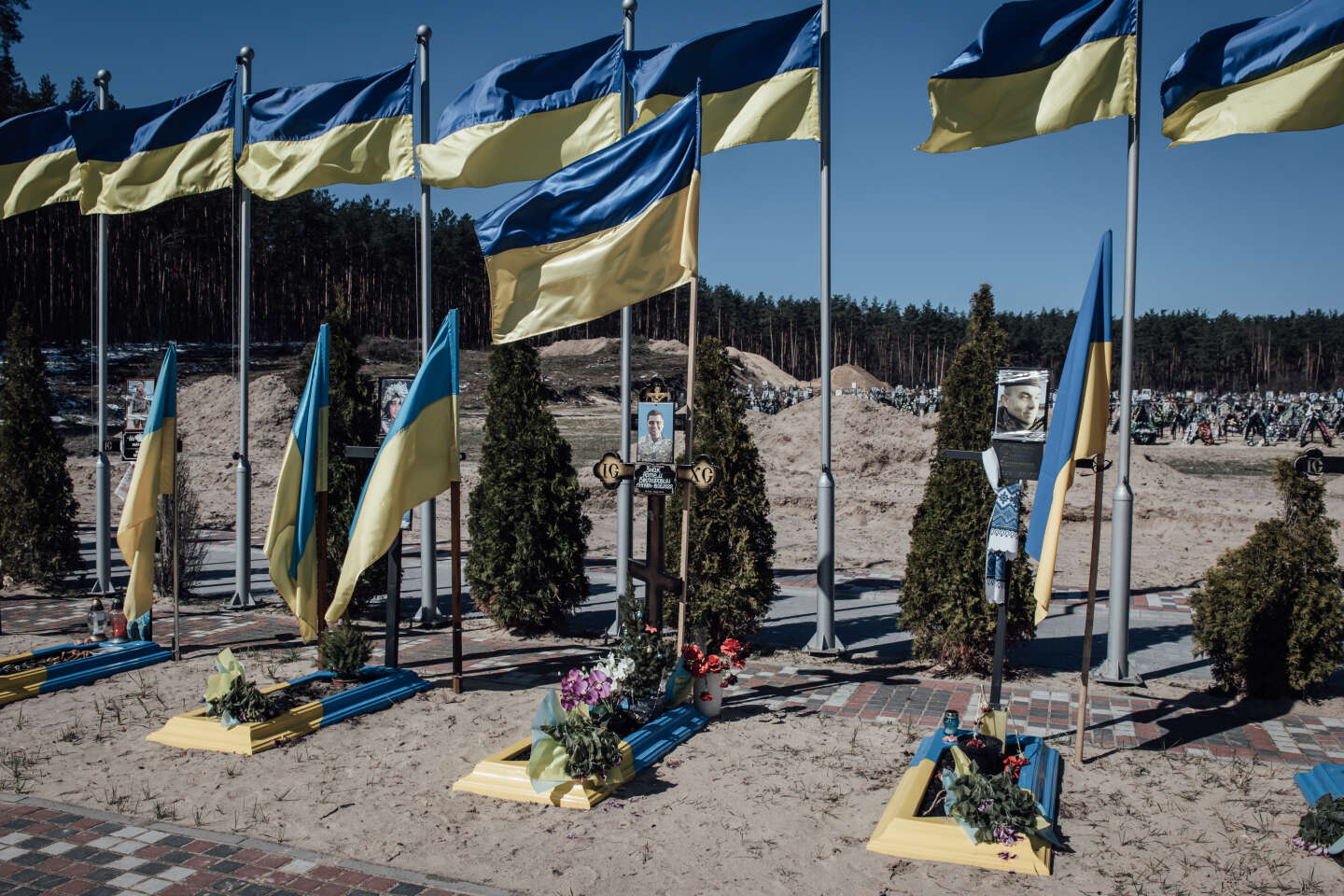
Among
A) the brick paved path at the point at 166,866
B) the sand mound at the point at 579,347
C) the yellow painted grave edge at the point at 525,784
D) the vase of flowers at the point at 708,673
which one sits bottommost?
the brick paved path at the point at 166,866

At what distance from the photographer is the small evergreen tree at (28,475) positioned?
14094mm

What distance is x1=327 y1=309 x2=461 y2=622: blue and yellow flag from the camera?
785 centimetres

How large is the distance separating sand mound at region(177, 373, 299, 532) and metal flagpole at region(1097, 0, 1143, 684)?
23213 millimetres

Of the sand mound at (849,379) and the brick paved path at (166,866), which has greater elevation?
the sand mound at (849,379)

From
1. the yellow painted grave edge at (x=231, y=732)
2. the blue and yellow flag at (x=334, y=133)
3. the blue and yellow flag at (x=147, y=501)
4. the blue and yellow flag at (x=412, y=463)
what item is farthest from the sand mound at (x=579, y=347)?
the yellow painted grave edge at (x=231, y=732)

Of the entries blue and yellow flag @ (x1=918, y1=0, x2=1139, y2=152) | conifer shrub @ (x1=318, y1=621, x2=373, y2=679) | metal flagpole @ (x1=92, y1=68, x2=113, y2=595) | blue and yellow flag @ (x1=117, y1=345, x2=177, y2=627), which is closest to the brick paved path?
conifer shrub @ (x1=318, y1=621, x2=373, y2=679)

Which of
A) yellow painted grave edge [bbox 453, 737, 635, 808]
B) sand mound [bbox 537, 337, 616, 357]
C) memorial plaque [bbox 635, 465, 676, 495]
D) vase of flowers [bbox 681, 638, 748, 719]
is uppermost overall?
sand mound [bbox 537, 337, 616, 357]

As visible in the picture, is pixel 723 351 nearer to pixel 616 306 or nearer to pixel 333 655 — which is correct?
pixel 616 306

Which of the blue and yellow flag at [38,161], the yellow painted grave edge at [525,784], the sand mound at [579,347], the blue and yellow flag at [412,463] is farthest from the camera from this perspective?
the sand mound at [579,347]

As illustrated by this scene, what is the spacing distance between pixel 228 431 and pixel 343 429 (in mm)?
25452

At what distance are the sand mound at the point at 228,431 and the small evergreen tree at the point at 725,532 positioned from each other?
19712mm

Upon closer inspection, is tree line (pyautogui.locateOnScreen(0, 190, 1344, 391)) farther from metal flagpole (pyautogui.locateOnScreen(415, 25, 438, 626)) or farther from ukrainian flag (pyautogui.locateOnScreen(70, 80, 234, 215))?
metal flagpole (pyautogui.locateOnScreen(415, 25, 438, 626))

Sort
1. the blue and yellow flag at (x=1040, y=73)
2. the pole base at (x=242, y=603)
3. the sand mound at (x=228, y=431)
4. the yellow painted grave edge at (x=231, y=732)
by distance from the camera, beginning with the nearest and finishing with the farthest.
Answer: the yellow painted grave edge at (x=231, y=732), the blue and yellow flag at (x=1040, y=73), the pole base at (x=242, y=603), the sand mound at (x=228, y=431)

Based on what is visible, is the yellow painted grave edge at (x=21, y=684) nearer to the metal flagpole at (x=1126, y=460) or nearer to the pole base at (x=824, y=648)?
the pole base at (x=824, y=648)
